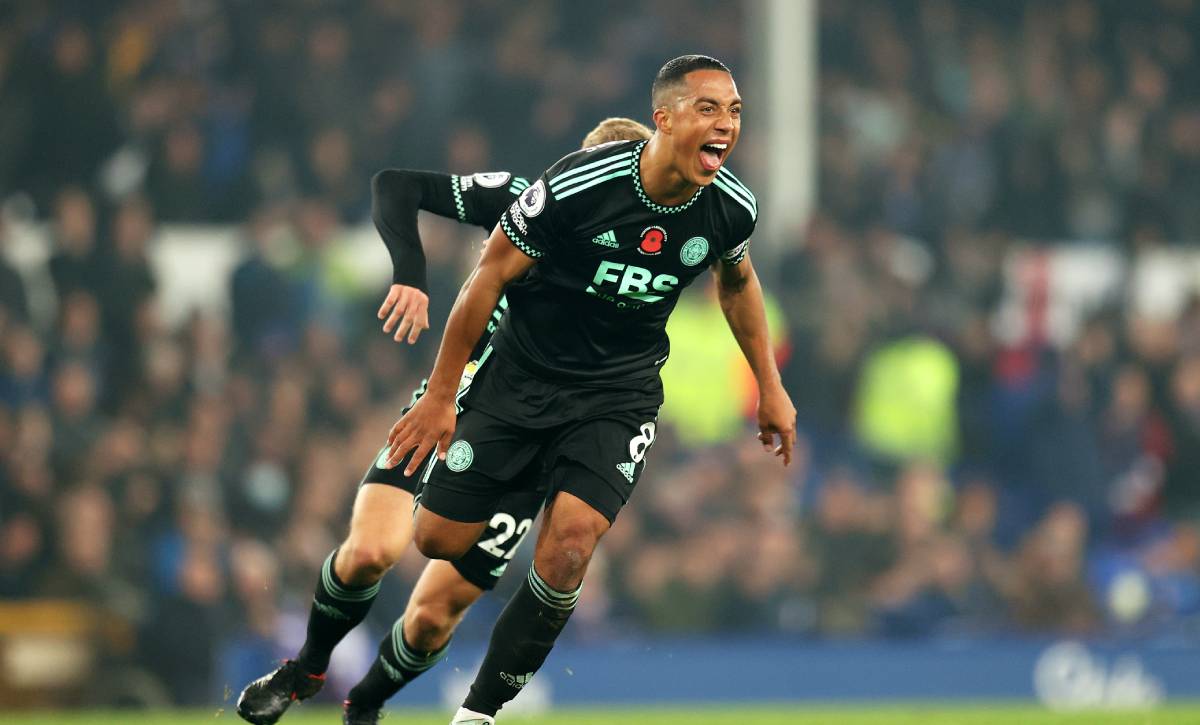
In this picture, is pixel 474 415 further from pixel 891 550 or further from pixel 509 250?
Result: pixel 891 550

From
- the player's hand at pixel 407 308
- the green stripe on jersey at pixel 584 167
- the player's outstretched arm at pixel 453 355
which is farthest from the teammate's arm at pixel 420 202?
the green stripe on jersey at pixel 584 167

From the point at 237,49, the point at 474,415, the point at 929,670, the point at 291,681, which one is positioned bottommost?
the point at 291,681

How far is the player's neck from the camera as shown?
5996 millimetres

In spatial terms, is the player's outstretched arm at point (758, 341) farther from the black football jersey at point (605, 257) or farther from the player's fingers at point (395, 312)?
the player's fingers at point (395, 312)

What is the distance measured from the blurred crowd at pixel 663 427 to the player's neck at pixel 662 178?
18.6ft

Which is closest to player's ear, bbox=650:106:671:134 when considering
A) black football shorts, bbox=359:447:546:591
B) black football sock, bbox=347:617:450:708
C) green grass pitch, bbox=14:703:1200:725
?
black football shorts, bbox=359:447:546:591

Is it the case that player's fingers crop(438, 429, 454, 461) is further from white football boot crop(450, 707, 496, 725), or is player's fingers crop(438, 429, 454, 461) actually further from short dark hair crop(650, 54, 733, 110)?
short dark hair crop(650, 54, 733, 110)

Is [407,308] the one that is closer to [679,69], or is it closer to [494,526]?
[494,526]

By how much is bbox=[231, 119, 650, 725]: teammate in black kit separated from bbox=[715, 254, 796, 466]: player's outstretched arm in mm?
703

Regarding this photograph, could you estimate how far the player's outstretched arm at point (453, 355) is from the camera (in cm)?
589

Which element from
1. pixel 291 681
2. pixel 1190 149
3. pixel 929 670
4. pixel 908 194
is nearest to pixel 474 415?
pixel 291 681

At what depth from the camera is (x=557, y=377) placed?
636cm

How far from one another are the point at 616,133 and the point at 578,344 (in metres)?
0.91

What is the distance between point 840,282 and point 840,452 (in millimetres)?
1340
